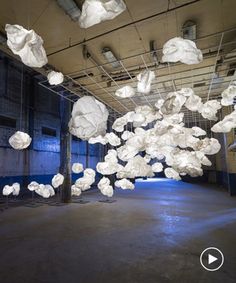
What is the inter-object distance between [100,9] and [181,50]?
84 cm

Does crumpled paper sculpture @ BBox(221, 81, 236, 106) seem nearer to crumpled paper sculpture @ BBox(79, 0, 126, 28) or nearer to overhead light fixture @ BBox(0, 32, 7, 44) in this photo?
crumpled paper sculpture @ BBox(79, 0, 126, 28)

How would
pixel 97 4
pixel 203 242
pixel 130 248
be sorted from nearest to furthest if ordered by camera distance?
pixel 97 4, pixel 130 248, pixel 203 242

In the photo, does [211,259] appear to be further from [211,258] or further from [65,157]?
[65,157]

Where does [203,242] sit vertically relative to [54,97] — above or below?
below

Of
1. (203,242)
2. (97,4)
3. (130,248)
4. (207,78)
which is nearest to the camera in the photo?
(97,4)

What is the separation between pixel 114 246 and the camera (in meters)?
2.52

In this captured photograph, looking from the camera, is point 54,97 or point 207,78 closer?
point 207,78

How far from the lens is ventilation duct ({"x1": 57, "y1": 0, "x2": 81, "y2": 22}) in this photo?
1.96 meters

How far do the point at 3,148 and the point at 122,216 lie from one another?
196 inches

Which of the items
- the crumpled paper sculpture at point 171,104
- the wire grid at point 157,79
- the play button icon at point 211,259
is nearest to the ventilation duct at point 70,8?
the wire grid at point 157,79

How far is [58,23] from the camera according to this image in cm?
226

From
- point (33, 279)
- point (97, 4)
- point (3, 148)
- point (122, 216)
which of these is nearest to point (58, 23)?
point (97, 4)

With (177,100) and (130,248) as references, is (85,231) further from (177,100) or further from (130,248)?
(177,100)

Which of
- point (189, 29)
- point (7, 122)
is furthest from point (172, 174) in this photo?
point (7, 122)
